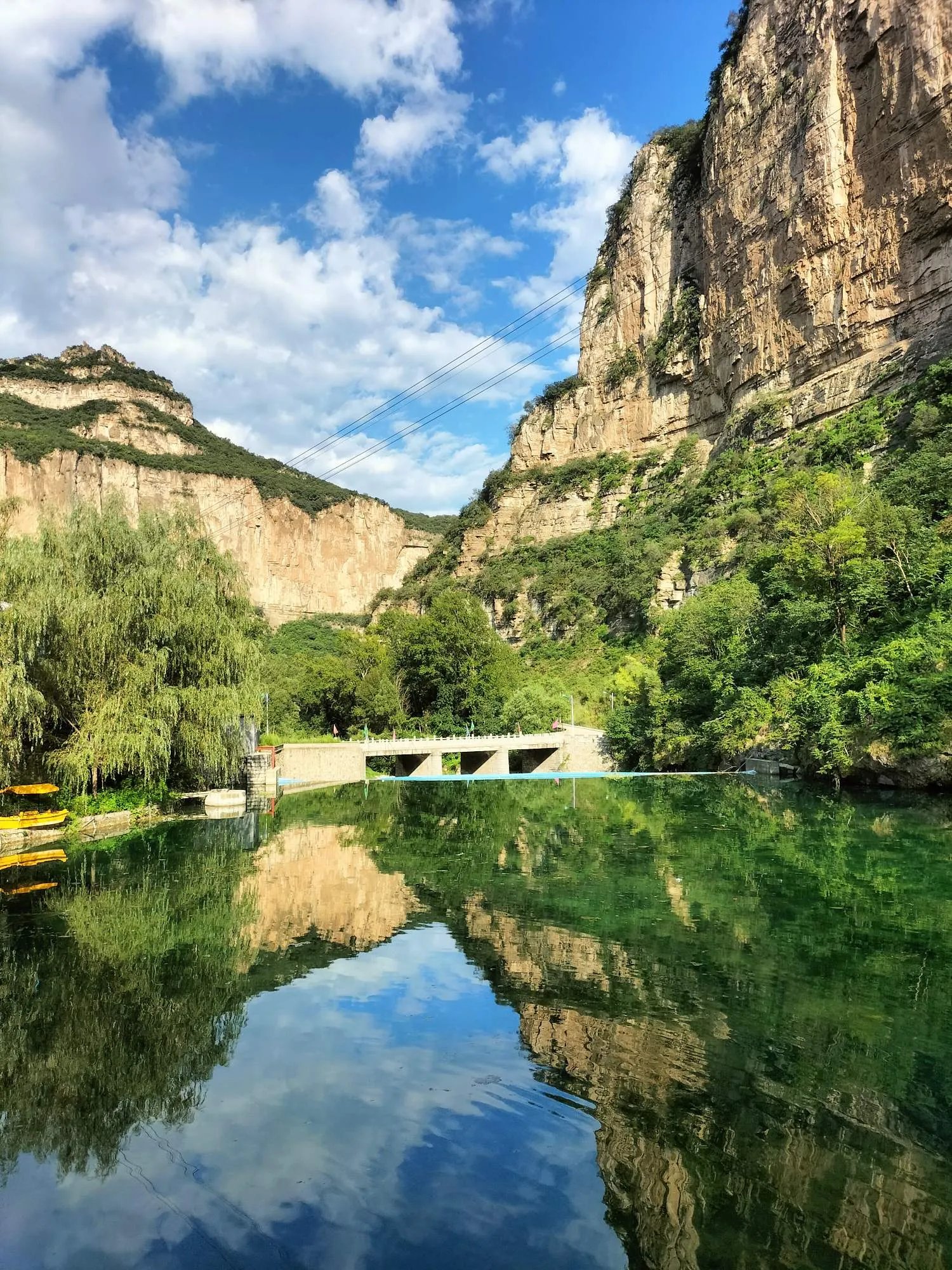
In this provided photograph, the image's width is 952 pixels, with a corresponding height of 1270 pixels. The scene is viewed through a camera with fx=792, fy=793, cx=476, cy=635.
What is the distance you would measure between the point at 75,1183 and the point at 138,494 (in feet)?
328

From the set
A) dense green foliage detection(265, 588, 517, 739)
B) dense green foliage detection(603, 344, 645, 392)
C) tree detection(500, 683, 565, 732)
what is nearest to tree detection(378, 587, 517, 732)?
dense green foliage detection(265, 588, 517, 739)

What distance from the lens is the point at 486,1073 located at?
5691 millimetres

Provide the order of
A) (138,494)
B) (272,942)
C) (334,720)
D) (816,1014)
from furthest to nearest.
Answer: (138,494)
(334,720)
(272,942)
(816,1014)

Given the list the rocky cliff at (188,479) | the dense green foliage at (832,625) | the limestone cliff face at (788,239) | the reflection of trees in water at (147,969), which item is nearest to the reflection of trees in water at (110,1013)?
the reflection of trees in water at (147,969)

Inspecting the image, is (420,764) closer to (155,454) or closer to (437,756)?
(437,756)

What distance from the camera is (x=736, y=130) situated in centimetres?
5094

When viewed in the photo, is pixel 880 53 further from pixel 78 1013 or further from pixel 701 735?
pixel 78 1013

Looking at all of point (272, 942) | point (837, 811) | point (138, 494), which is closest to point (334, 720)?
point (837, 811)

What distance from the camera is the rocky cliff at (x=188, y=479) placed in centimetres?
8975

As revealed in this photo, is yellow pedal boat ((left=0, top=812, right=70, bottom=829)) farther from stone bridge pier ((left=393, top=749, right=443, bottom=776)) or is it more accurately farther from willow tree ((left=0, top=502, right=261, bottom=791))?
stone bridge pier ((left=393, top=749, right=443, bottom=776))

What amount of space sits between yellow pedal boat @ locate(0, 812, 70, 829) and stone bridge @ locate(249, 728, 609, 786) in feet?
46.5

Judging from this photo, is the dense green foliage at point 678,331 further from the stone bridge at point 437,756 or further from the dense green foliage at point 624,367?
the stone bridge at point 437,756

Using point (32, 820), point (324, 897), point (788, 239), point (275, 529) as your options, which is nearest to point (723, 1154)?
point (324, 897)

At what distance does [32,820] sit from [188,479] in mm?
90625
